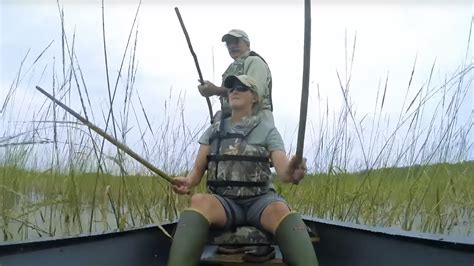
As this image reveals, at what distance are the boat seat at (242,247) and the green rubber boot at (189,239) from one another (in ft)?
0.46

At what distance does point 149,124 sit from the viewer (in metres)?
2.89

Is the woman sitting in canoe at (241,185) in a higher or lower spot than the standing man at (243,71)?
lower

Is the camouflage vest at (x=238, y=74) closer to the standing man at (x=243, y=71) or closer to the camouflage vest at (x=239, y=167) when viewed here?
the standing man at (x=243, y=71)

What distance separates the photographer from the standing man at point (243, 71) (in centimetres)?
187

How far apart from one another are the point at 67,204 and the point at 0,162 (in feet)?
1.16

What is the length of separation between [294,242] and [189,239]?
0.91 feet

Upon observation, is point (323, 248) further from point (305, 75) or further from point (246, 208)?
point (305, 75)

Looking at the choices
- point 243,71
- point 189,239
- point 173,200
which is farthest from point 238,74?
point 173,200

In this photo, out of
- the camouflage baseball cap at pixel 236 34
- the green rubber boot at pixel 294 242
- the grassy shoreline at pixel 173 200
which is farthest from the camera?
the grassy shoreline at pixel 173 200

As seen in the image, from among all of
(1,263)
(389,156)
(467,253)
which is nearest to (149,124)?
(389,156)

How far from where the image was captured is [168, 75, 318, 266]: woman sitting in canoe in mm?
1483

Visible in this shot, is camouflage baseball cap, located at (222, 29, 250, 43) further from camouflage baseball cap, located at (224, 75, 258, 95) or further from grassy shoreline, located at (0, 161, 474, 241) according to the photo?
grassy shoreline, located at (0, 161, 474, 241)

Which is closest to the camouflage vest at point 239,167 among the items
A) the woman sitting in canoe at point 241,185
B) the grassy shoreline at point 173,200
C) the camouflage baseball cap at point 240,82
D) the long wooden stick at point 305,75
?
the woman sitting in canoe at point 241,185

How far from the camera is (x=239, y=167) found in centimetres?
163
